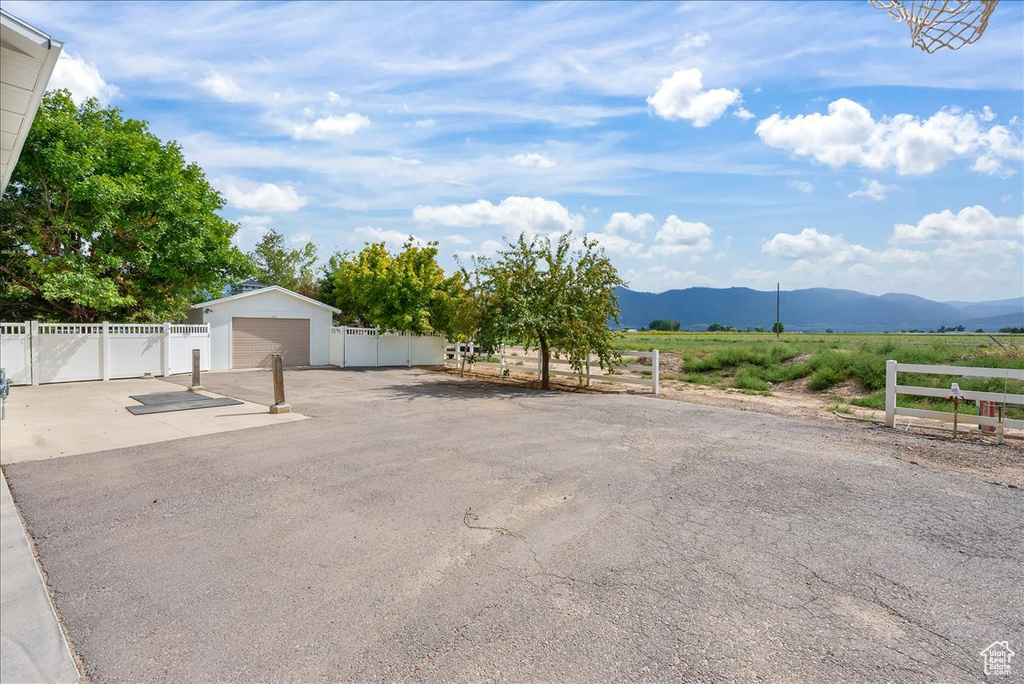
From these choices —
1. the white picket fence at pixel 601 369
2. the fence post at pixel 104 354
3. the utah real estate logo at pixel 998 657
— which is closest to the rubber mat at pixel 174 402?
the fence post at pixel 104 354

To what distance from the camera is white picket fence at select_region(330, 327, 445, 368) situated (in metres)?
21.4

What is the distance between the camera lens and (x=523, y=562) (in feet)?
11.6

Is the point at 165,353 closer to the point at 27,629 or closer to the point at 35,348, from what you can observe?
the point at 35,348

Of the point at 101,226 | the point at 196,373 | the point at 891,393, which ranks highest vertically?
the point at 101,226

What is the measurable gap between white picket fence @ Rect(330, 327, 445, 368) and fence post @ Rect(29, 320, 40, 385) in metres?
9.17

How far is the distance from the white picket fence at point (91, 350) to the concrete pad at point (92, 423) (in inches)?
93.8

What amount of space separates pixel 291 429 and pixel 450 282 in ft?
45.6

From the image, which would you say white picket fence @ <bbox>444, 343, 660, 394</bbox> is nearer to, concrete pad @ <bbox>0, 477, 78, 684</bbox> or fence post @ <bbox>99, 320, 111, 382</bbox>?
fence post @ <bbox>99, 320, 111, 382</bbox>

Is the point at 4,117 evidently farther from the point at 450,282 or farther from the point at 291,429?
the point at 450,282

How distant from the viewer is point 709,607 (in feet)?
9.75

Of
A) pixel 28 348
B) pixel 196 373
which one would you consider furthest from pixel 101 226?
pixel 196 373

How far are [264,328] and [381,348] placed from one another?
4.65 m

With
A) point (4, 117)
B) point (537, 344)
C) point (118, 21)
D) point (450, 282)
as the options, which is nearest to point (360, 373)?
point (450, 282)

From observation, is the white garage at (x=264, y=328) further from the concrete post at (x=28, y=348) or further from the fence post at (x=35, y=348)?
the concrete post at (x=28, y=348)
